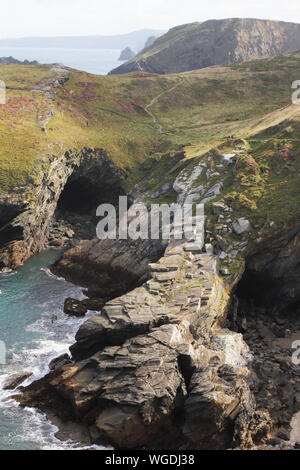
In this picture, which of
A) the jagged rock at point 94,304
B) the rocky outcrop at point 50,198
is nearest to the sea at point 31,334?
the jagged rock at point 94,304

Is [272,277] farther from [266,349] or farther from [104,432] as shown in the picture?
[104,432]

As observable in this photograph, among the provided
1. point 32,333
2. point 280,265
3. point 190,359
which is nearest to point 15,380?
point 32,333

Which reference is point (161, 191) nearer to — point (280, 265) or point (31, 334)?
point (280, 265)

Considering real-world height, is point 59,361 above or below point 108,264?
below

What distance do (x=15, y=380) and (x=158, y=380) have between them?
588 inches

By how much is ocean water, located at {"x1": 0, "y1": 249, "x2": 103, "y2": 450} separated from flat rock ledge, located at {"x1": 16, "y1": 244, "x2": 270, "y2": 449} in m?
1.75

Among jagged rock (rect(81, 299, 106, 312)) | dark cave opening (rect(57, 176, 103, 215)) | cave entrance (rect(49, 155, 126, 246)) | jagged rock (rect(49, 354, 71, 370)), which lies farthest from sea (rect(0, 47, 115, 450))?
dark cave opening (rect(57, 176, 103, 215))

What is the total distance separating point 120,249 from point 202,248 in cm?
1521

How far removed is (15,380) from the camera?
38.9 meters

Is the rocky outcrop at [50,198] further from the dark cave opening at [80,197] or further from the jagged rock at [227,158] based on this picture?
the jagged rock at [227,158]

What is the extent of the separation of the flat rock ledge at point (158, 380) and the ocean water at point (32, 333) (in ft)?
5.75

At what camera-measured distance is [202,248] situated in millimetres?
52125

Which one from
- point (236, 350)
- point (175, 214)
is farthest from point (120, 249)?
point (236, 350)

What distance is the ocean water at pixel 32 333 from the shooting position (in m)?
33.5
